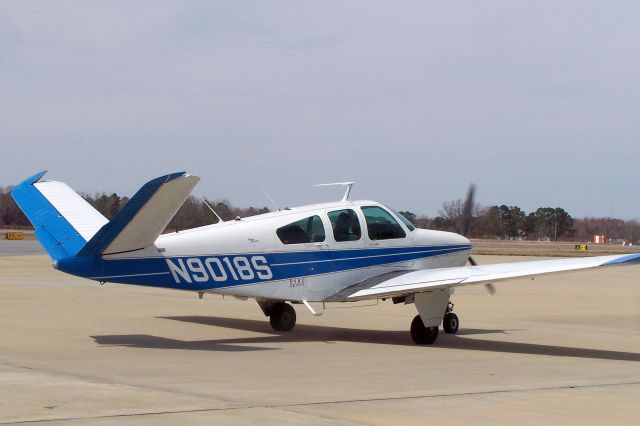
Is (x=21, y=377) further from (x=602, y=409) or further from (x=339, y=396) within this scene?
(x=602, y=409)

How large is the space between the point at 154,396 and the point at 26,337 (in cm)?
629

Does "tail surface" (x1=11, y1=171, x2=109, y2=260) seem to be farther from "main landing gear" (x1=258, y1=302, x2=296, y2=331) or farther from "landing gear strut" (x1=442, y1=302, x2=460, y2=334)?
"landing gear strut" (x1=442, y1=302, x2=460, y2=334)

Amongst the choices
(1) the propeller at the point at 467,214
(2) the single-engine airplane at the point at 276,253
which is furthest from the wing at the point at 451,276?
(1) the propeller at the point at 467,214

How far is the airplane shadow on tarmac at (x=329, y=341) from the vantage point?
15.2 metres

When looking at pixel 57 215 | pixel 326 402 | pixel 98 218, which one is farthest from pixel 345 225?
pixel 326 402

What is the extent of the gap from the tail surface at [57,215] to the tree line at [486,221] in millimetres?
1820

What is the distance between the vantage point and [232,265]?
1579 cm

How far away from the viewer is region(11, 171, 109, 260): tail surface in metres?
15.5

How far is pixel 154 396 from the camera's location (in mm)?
10094

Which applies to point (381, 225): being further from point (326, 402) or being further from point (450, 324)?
point (326, 402)

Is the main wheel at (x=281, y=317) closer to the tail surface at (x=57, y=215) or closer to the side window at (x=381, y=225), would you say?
the side window at (x=381, y=225)

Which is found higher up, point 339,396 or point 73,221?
point 73,221

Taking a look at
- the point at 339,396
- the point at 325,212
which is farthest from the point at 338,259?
the point at 339,396

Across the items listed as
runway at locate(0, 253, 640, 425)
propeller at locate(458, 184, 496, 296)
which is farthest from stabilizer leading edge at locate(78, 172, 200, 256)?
propeller at locate(458, 184, 496, 296)
